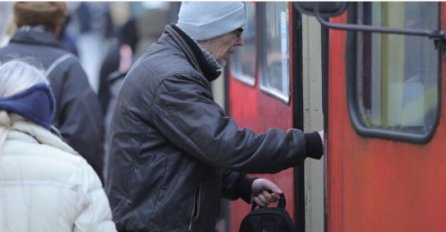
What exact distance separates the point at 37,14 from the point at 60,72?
0.33 meters

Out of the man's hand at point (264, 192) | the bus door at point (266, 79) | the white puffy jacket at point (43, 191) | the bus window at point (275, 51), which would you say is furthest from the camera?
the bus window at point (275, 51)

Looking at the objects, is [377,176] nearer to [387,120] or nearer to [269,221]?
[387,120]

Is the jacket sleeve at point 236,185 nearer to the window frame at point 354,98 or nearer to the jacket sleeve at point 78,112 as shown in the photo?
the window frame at point 354,98

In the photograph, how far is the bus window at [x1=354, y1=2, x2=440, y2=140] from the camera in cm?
276

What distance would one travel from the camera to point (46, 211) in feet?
9.30

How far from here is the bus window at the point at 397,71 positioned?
276 cm

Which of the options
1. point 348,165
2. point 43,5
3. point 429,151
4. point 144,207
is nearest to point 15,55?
point 43,5

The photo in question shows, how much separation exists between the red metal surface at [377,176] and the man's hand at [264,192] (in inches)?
12.2

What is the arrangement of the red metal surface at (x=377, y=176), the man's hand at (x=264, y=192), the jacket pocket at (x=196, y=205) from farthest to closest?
the man's hand at (x=264, y=192) → the jacket pocket at (x=196, y=205) → the red metal surface at (x=377, y=176)

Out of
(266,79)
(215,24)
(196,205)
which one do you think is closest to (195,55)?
(215,24)

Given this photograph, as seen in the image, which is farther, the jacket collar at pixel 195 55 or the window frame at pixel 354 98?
the jacket collar at pixel 195 55

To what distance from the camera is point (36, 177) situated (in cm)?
285

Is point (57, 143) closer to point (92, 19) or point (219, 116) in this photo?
point (219, 116)

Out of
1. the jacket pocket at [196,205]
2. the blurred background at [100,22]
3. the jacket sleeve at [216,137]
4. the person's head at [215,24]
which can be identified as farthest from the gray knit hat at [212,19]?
the blurred background at [100,22]
